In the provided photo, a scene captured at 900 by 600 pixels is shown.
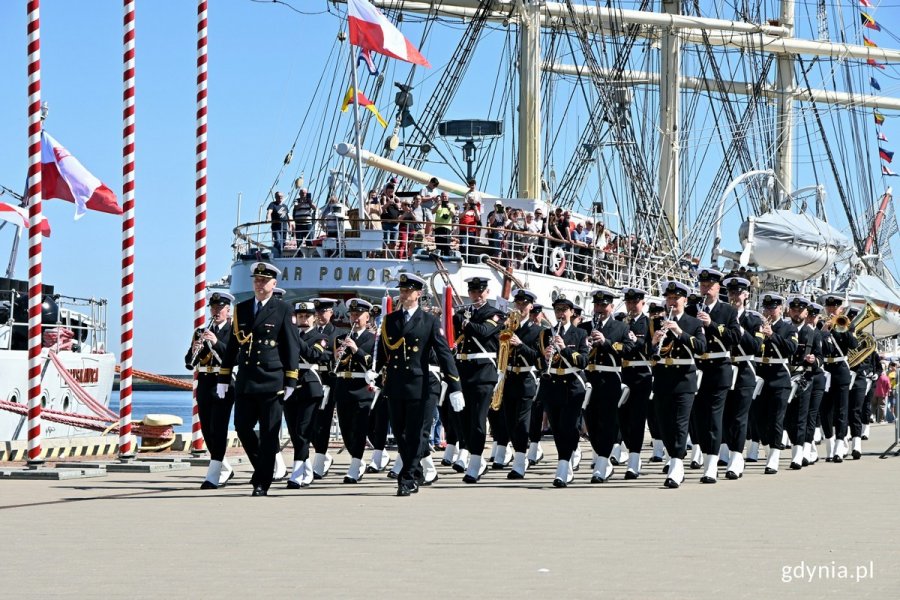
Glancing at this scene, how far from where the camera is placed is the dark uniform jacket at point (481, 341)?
50.8ft

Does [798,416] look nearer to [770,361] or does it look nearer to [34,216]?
[770,361]

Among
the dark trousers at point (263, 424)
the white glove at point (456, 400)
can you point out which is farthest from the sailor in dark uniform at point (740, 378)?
the dark trousers at point (263, 424)

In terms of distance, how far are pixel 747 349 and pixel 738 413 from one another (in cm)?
66

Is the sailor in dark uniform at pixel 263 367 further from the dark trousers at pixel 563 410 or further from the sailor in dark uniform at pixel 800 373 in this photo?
the sailor in dark uniform at pixel 800 373

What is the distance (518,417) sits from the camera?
15.6 meters

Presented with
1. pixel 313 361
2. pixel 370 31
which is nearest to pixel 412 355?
pixel 313 361

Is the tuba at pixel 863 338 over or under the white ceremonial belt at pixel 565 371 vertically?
over

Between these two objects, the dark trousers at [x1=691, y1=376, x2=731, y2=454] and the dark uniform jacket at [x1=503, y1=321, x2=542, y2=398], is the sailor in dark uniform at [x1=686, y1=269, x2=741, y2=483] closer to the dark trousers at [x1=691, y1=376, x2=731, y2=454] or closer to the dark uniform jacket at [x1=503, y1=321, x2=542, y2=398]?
the dark trousers at [x1=691, y1=376, x2=731, y2=454]

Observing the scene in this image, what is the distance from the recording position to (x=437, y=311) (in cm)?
2417

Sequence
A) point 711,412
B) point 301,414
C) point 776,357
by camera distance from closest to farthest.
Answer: point 301,414
point 711,412
point 776,357

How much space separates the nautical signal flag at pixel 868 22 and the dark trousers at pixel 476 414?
4485 cm

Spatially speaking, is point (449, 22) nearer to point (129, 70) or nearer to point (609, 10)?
point (609, 10)

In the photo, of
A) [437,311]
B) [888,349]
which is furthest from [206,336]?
[888,349]

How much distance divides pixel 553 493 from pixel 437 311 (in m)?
10.8
